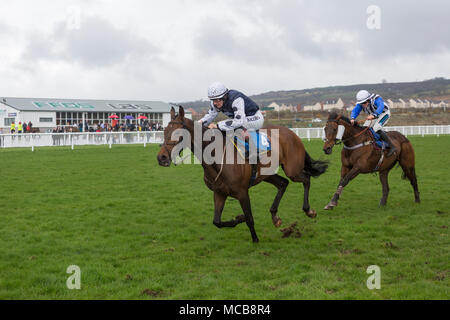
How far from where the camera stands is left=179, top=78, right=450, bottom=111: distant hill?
13625cm

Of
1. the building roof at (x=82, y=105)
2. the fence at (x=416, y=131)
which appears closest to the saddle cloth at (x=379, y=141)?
the fence at (x=416, y=131)

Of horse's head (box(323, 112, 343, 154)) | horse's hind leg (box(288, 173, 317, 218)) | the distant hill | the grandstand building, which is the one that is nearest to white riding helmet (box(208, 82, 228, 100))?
horse's hind leg (box(288, 173, 317, 218))

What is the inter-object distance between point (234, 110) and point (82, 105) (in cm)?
4789

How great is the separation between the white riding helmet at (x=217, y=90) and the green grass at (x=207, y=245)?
2.13 metres

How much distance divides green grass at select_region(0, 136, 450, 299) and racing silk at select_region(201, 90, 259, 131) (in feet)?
5.68

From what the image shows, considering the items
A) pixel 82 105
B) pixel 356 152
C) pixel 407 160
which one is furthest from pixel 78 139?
pixel 82 105

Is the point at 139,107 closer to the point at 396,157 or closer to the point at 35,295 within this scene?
the point at 396,157

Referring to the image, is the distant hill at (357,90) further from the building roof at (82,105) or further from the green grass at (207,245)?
the green grass at (207,245)

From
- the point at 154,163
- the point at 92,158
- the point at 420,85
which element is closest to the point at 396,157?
the point at 154,163

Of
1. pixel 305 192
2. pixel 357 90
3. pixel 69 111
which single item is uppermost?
pixel 357 90

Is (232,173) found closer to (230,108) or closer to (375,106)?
(230,108)

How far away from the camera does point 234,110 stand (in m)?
6.52

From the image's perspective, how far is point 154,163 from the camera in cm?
1827
